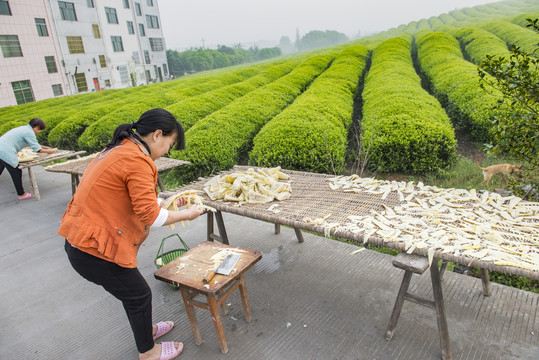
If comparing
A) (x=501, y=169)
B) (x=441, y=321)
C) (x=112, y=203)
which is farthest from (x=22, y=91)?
(x=441, y=321)

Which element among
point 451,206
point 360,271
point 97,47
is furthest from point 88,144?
point 97,47

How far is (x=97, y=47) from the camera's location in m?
31.0

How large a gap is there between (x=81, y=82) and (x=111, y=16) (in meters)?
8.93

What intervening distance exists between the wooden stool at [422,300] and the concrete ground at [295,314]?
0.14 metres

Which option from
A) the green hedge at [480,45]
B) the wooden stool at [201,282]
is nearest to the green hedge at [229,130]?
the wooden stool at [201,282]

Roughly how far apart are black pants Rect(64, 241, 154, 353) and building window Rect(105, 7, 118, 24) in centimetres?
3792

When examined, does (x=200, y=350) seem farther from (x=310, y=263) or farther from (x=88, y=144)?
(x=88, y=144)

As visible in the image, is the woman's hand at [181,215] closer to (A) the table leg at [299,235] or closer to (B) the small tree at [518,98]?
(A) the table leg at [299,235]

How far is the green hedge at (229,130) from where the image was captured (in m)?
6.54

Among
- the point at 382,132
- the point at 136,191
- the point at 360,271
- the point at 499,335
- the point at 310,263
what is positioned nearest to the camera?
the point at 136,191

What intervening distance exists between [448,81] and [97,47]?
32236 millimetres

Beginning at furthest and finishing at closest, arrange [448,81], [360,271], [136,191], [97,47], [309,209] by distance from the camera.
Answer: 1. [97,47]
2. [448,81]
3. [360,271]
4. [309,209]
5. [136,191]

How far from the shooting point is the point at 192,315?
2684 mm

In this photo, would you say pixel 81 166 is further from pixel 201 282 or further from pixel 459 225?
pixel 459 225
